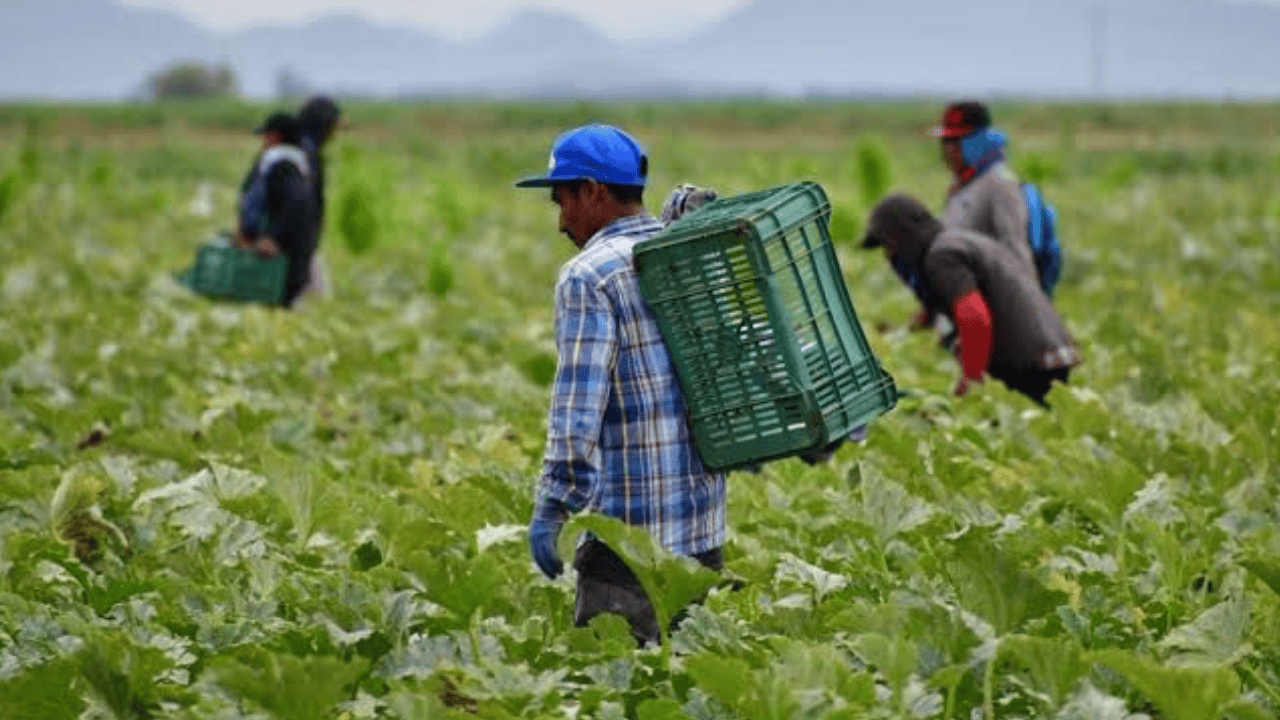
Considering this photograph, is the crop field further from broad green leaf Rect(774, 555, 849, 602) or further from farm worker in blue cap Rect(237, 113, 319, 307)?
farm worker in blue cap Rect(237, 113, 319, 307)

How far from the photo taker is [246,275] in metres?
11.6

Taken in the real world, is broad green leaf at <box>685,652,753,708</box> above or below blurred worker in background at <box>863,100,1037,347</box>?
below

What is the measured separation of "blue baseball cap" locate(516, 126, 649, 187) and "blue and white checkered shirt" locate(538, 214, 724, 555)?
0.10 meters

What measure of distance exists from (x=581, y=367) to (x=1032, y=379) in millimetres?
4250

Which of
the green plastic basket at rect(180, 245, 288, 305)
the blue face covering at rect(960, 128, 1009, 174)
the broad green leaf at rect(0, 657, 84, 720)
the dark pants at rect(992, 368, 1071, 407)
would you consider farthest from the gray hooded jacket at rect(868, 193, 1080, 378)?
the green plastic basket at rect(180, 245, 288, 305)

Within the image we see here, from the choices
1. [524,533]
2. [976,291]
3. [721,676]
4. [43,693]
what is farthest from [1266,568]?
[976,291]

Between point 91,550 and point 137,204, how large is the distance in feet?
65.5

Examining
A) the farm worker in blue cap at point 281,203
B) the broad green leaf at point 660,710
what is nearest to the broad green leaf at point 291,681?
the broad green leaf at point 660,710

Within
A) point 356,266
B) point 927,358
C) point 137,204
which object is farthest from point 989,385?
point 137,204

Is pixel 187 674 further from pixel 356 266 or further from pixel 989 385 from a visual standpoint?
pixel 356 266

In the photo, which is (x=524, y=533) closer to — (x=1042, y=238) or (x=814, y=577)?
(x=814, y=577)

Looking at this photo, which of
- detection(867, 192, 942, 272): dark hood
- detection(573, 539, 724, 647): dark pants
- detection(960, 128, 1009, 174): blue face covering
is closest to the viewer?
detection(573, 539, 724, 647): dark pants

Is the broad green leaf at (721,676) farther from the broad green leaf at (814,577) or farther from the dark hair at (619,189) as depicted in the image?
the dark hair at (619,189)

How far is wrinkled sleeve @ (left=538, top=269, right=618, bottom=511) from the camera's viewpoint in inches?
175
